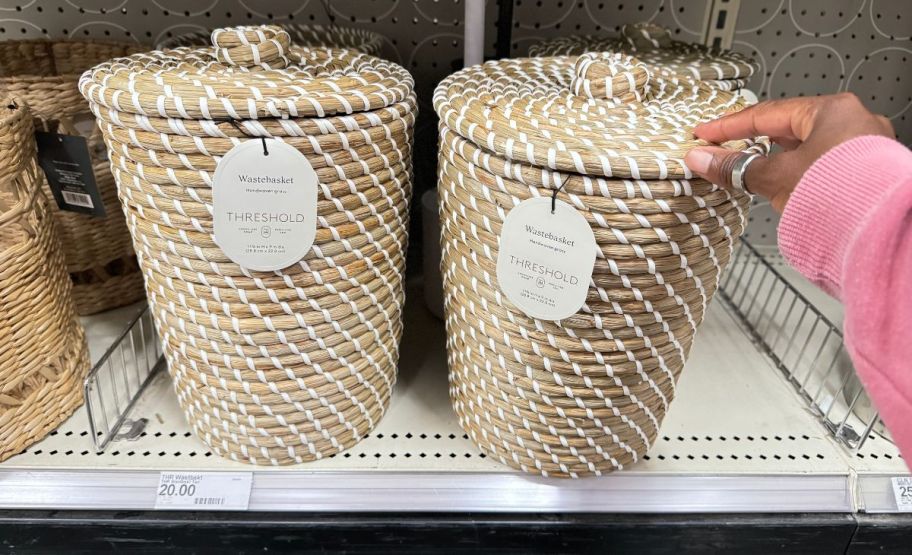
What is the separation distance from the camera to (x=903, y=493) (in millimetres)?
756

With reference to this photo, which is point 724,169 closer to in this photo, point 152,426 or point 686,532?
point 686,532

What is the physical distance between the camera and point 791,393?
0.91 meters

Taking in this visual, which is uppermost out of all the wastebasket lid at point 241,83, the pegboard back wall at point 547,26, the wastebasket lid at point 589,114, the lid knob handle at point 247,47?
the lid knob handle at point 247,47

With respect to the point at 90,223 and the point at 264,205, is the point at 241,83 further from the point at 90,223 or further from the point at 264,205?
the point at 90,223

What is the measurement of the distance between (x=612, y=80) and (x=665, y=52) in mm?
385

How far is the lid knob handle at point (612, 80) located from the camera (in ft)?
2.07

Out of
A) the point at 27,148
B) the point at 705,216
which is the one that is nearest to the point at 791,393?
the point at 705,216

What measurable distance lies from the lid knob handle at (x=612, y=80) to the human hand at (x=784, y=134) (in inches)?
4.0

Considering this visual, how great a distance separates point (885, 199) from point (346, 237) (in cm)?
46

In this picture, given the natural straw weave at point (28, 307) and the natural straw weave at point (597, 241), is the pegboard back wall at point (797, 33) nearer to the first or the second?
the natural straw weave at point (597, 241)

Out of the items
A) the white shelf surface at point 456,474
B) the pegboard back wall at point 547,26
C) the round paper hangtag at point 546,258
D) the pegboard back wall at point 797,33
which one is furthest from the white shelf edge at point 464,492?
the pegboard back wall at point 797,33

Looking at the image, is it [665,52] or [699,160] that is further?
[665,52]

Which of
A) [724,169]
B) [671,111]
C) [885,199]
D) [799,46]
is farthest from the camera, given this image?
[799,46]

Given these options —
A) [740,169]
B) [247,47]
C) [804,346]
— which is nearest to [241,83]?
[247,47]
